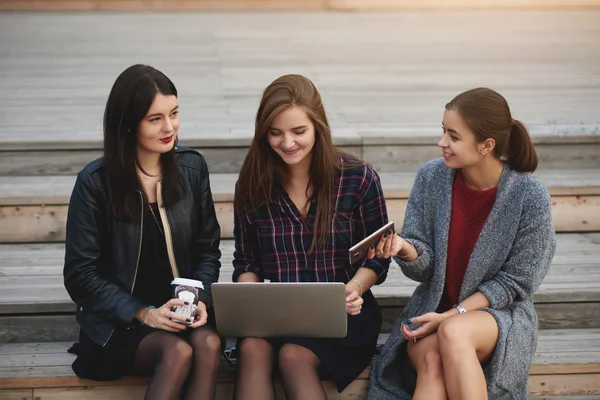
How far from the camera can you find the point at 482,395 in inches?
80.6

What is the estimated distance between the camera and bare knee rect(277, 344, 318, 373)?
7.08ft

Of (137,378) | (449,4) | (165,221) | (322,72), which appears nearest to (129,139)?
(165,221)

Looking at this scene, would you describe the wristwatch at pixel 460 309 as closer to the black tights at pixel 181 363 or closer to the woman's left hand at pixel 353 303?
the woman's left hand at pixel 353 303

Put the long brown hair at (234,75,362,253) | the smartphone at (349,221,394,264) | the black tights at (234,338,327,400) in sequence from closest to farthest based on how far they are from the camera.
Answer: the smartphone at (349,221,394,264) → the black tights at (234,338,327,400) → the long brown hair at (234,75,362,253)

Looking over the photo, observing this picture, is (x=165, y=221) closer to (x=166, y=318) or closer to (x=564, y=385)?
(x=166, y=318)

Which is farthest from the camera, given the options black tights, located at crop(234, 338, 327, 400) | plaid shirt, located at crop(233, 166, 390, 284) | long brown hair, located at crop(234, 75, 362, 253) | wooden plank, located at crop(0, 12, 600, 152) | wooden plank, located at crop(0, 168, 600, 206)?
wooden plank, located at crop(0, 12, 600, 152)

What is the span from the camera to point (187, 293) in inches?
84.1

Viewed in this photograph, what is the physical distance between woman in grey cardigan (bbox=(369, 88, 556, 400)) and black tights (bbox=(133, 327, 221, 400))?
0.44 meters

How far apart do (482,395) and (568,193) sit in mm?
1142

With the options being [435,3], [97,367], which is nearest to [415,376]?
[97,367]

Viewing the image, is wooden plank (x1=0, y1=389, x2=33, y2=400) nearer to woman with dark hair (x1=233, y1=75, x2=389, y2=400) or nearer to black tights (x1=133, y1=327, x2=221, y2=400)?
black tights (x1=133, y1=327, x2=221, y2=400)

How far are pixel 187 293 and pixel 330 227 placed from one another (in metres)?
0.42

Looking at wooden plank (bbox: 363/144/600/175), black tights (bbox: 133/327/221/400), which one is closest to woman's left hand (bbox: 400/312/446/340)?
black tights (bbox: 133/327/221/400)

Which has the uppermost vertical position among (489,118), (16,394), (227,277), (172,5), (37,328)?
(172,5)
